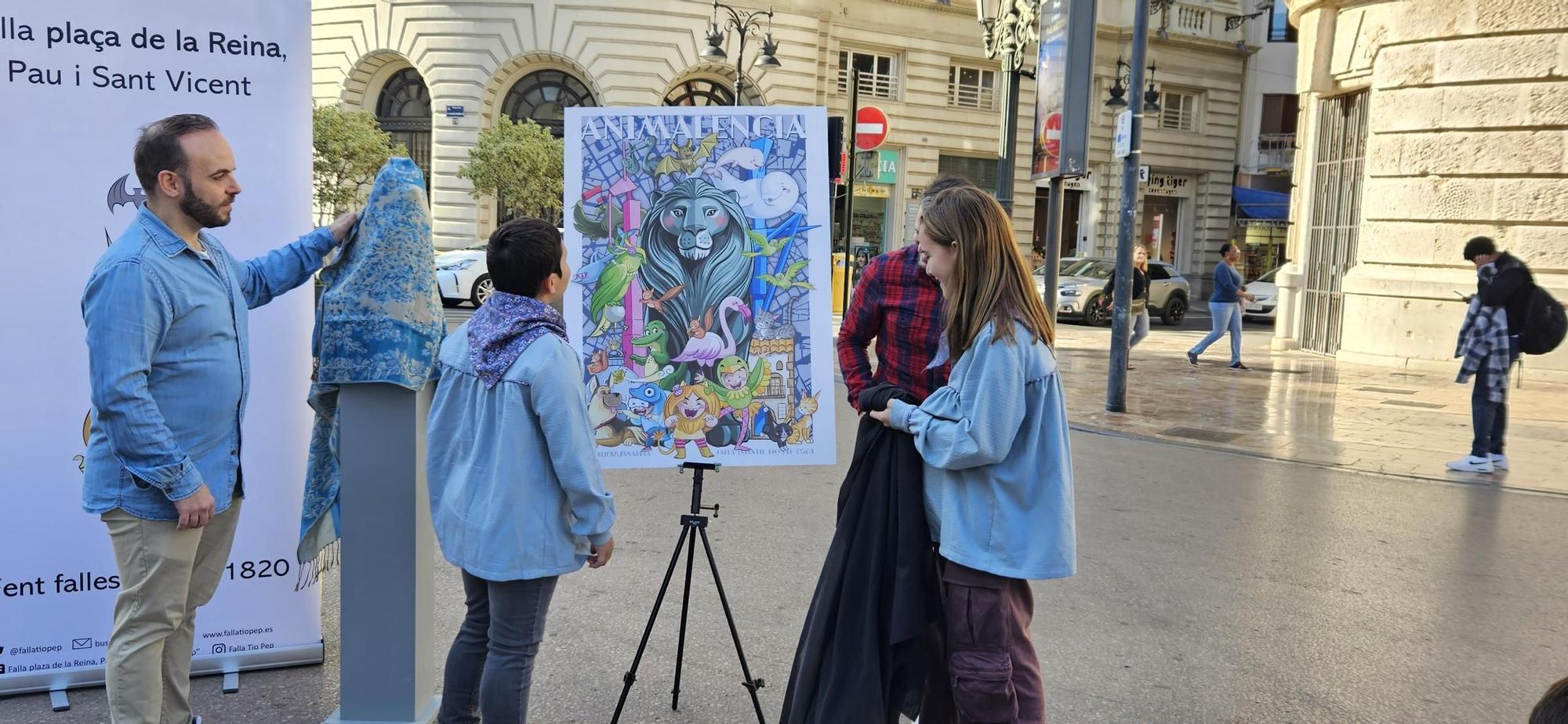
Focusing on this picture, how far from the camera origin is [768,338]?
359 cm

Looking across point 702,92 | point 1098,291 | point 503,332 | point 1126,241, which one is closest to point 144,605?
point 503,332

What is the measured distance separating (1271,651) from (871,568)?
2441 millimetres

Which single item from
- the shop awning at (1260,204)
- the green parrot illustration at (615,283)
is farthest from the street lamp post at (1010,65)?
the shop awning at (1260,204)

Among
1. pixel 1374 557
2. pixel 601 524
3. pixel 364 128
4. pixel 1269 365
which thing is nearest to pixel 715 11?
pixel 364 128

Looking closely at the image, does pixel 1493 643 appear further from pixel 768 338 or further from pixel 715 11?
pixel 715 11

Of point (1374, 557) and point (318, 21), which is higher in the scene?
point (318, 21)

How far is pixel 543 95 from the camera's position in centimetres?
2841

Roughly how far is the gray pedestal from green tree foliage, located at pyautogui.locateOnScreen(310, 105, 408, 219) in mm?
21289

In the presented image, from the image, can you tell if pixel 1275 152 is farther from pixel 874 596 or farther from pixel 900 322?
pixel 874 596

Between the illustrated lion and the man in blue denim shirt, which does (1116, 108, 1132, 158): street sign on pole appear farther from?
the man in blue denim shirt

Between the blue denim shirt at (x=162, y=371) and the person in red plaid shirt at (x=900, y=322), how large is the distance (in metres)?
1.77

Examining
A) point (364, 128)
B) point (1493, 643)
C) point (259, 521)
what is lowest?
point (1493, 643)

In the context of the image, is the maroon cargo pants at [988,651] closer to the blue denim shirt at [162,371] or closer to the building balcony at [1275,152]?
the blue denim shirt at [162,371]

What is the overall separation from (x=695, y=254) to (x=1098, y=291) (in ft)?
64.3
